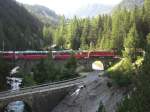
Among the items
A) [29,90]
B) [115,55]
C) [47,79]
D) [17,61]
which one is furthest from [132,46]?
[29,90]

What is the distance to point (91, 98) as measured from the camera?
66.9m

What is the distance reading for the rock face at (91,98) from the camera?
205ft

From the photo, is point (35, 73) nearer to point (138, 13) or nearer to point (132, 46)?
point (132, 46)

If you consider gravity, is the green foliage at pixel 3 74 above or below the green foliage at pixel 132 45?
below

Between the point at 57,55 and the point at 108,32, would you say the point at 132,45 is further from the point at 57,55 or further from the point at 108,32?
the point at 108,32

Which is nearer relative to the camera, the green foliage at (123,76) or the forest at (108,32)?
the green foliage at (123,76)

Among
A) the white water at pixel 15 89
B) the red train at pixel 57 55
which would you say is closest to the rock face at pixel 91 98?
the white water at pixel 15 89

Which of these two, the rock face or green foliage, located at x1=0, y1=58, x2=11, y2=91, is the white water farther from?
the rock face

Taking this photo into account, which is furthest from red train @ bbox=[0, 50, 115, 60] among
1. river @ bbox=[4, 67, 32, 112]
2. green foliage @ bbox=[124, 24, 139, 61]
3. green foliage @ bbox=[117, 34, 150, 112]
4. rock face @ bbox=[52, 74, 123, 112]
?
green foliage @ bbox=[117, 34, 150, 112]

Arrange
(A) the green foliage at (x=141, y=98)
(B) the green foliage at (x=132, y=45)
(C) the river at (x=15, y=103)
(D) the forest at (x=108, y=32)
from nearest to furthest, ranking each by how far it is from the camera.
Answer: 1. (A) the green foliage at (x=141, y=98)
2. (C) the river at (x=15, y=103)
3. (B) the green foliage at (x=132, y=45)
4. (D) the forest at (x=108, y=32)

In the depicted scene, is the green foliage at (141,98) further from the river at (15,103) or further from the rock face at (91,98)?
the river at (15,103)

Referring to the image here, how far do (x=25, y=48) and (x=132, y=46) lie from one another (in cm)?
8532

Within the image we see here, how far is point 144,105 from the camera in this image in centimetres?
3041

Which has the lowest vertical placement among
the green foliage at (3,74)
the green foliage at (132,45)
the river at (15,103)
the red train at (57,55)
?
the river at (15,103)
